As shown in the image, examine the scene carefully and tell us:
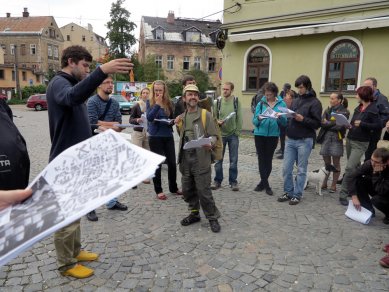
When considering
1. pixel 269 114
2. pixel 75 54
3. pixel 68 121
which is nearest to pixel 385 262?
pixel 269 114

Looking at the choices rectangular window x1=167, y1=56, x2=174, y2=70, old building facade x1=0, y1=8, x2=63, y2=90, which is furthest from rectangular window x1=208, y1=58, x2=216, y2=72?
Result: old building facade x1=0, y1=8, x2=63, y2=90

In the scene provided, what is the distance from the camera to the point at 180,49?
44.9m

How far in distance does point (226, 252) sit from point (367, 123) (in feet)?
9.78

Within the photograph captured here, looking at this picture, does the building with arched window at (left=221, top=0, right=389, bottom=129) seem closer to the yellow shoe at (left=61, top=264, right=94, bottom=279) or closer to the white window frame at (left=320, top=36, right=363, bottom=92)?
the white window frame at (left=320, top=36, right=363, bottom=92)

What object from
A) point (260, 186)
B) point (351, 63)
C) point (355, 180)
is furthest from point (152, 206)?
point (351, 63)

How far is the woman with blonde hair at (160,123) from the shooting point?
5.21 metres

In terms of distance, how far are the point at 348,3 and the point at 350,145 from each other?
8224 millimetres

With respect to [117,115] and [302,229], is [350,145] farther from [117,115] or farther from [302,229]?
[117,115]

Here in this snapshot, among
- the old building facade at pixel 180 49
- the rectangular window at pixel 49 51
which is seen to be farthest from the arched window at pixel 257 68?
the rectangular window at pixel 49 51

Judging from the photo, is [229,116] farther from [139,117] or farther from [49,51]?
[49,51]

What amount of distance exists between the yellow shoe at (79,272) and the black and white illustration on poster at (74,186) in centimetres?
182

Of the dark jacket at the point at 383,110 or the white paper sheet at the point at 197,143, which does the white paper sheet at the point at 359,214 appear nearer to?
the dark jacket at the point at 383,110

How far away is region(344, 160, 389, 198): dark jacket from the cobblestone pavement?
17.0 inches

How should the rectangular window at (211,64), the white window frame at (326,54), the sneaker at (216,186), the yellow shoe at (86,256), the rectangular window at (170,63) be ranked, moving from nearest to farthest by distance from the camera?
the yellow shoe at (86,256), the sneaker at (216,186), the white window frame at (326,54), the rectangular window at (170,63), the rectangular window at (211,64)
